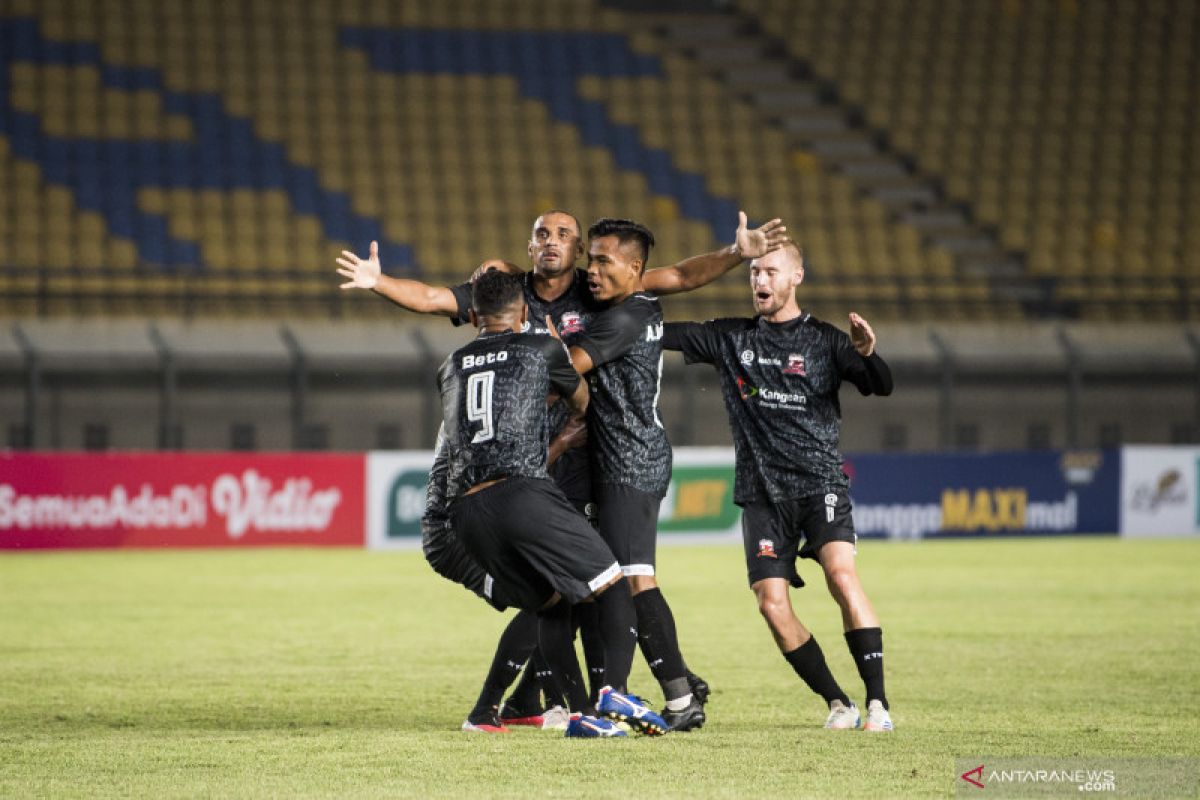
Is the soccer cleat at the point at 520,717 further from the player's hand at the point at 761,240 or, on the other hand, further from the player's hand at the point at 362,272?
the player's hand at the point at 761,240

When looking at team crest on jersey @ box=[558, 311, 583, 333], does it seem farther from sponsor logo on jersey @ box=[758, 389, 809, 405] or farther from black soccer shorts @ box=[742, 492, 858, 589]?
black soccer shorts @ box=[742, 492, 858, 589]

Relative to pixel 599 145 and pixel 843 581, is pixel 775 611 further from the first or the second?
pixel 599 145

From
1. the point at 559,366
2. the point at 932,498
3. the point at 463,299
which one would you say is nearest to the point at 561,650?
the point at 559,366

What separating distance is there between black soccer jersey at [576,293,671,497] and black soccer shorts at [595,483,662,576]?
0.04 metres

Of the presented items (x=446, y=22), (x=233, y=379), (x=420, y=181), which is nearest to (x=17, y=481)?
(x=233, y=379)

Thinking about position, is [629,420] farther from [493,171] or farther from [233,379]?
→ [493,171]

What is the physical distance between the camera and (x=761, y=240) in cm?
704

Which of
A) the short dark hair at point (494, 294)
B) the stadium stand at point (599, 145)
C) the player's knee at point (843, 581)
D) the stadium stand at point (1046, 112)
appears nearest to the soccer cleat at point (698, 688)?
the player's knee at point (843, 581)

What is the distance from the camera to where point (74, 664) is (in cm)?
953

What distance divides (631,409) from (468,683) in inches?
92.9

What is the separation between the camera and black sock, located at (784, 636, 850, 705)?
23.3 ft

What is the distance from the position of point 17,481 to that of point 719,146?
12.1m

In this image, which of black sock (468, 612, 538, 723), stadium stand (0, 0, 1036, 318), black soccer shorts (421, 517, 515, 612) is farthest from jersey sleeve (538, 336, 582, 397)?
stadium stand (0, 0, 1036, 318)

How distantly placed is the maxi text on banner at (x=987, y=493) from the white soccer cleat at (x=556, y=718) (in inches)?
505
